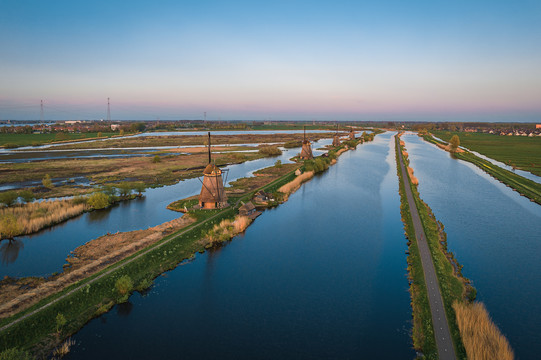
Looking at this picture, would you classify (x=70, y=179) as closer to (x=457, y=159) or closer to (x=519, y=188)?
(x=519, y=188)

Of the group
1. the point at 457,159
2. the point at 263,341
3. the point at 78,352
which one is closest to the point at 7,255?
the point at 78,352

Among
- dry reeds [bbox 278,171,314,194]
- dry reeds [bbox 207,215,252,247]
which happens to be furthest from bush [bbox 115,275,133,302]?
dry reeds [bbox 278,171,314,194]

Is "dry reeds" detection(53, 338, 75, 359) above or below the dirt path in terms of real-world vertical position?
below

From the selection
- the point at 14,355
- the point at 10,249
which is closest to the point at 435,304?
the point at 14,355

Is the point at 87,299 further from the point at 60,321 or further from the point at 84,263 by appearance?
the point at 84,263

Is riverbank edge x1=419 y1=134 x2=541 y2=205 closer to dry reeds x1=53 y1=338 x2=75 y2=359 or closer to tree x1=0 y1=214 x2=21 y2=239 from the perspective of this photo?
dry reeds x1=53 y1=338 x2=75 y2=359

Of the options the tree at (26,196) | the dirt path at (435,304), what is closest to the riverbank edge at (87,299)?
the dirt path at (435,304)
